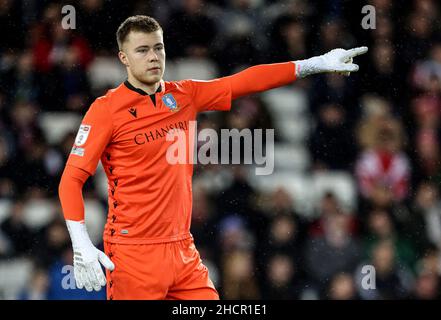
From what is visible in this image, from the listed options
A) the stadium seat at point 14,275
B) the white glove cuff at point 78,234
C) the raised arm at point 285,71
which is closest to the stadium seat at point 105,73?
the stadium seat at point 14,275

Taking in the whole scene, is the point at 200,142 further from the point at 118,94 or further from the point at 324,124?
the point at 118,94

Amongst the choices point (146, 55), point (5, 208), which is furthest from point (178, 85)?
point (5, 208)

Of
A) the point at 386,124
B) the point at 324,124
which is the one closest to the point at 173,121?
the point at 324,124

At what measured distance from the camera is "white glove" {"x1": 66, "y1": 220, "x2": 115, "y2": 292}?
4.71 meters

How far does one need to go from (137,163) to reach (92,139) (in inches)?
11.0

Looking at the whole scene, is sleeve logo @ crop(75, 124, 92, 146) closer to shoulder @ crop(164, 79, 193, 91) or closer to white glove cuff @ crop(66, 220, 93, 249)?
white glove cuff @ crop(66, 220, 93, 249)

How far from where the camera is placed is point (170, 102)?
5.10 metres

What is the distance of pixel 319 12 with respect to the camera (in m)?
10.2

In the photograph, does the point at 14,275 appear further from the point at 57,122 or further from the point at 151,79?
the point at 151,79

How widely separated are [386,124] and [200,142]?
2084mm

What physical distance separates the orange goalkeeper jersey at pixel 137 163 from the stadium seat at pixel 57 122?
4.14 metres

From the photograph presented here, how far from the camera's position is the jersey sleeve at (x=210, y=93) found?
207 inches

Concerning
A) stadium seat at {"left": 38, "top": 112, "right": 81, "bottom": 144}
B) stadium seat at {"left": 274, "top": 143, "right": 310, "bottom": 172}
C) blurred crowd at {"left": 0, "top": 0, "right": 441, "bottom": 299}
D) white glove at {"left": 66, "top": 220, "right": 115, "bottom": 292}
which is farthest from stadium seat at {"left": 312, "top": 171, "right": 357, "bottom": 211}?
white glove at {"left": 66, "top": 220, "right": 115, "bottom": 292}

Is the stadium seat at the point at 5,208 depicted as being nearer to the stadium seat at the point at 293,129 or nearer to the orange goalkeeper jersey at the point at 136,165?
the stadium seat at the point at 293,129
